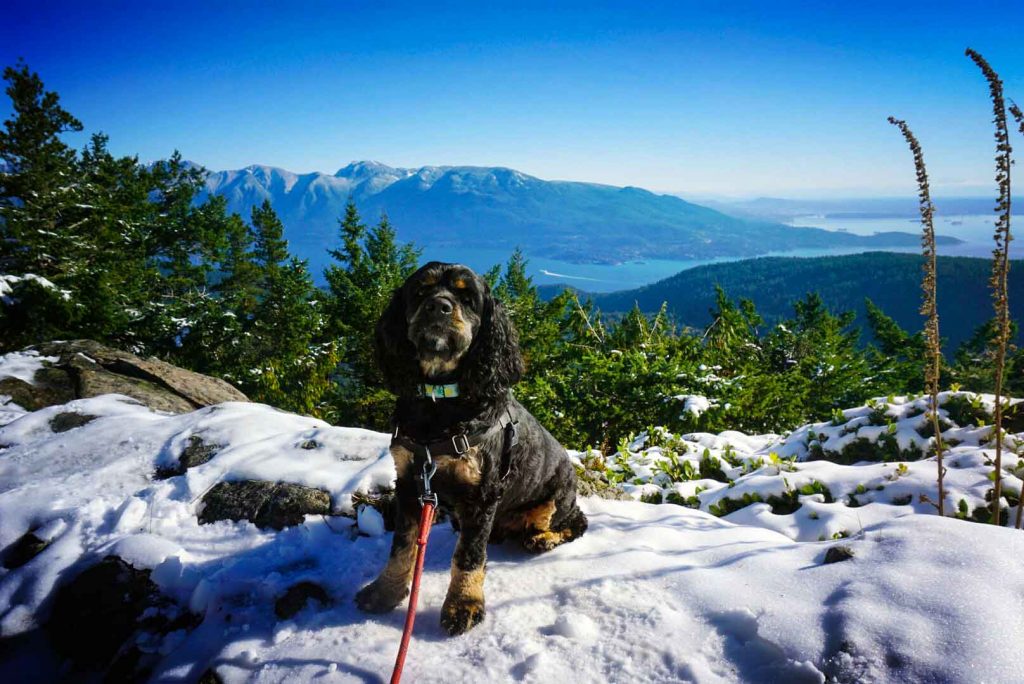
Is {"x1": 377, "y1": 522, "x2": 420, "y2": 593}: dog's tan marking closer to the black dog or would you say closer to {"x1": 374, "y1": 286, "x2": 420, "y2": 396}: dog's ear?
the black dog

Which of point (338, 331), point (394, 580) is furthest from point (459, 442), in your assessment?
point (338, 331)

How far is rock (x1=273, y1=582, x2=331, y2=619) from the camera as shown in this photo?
2.82 m

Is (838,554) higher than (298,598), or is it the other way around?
(838,554)

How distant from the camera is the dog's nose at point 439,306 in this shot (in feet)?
9.37

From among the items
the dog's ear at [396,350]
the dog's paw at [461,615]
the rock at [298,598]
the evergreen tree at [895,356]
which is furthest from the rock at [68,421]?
the evergreen tree at [895,356]

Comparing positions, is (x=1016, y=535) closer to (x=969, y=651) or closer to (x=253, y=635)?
(x=969, y=651)

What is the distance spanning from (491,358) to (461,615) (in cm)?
157

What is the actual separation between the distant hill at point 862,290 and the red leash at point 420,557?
118269 mm

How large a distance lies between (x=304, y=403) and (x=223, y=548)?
A: 34.5 feet

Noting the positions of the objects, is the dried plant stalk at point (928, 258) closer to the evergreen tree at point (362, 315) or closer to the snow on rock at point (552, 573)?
the snow on rock at point (552, 573)

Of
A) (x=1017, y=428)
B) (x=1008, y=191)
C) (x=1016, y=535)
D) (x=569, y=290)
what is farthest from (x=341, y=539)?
(x=569, y=290)

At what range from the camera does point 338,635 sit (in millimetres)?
2701

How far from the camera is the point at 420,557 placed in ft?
8.29

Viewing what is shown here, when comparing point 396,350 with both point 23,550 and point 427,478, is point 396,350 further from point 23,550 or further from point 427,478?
point 23,550
